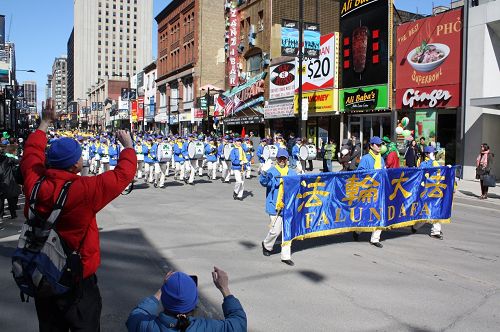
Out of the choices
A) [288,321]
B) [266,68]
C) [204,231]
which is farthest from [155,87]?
[288,321]

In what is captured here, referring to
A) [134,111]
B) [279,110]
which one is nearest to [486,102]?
[279,110]

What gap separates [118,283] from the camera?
20.0ft

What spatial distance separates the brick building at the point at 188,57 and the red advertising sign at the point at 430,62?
1020 inches

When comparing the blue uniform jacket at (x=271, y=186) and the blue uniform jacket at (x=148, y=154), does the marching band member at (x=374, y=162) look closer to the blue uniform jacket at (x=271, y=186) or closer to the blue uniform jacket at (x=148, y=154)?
the blue uniform jacket at (x=271, y=186)

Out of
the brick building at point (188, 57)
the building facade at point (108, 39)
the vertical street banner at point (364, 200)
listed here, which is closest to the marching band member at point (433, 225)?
the vertical street banner at point (364, 200)

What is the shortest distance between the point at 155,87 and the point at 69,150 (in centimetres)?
6708

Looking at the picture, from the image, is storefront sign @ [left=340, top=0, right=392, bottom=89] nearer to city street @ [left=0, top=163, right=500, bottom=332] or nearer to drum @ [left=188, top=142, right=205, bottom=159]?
drum @ [left=188, top=142, right=205, bottom=159]

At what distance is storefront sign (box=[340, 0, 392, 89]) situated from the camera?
2341 cm

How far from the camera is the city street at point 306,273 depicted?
5074mm

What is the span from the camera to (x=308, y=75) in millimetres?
29156

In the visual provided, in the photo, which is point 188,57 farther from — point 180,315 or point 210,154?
point 180,315

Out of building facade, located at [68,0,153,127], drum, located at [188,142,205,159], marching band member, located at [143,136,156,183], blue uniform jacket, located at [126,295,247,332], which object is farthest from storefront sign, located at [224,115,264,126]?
building facade, located at [68,0,153,127]

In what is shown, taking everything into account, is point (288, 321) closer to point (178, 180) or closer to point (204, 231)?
point (204, 231)

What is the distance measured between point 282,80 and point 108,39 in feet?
458
